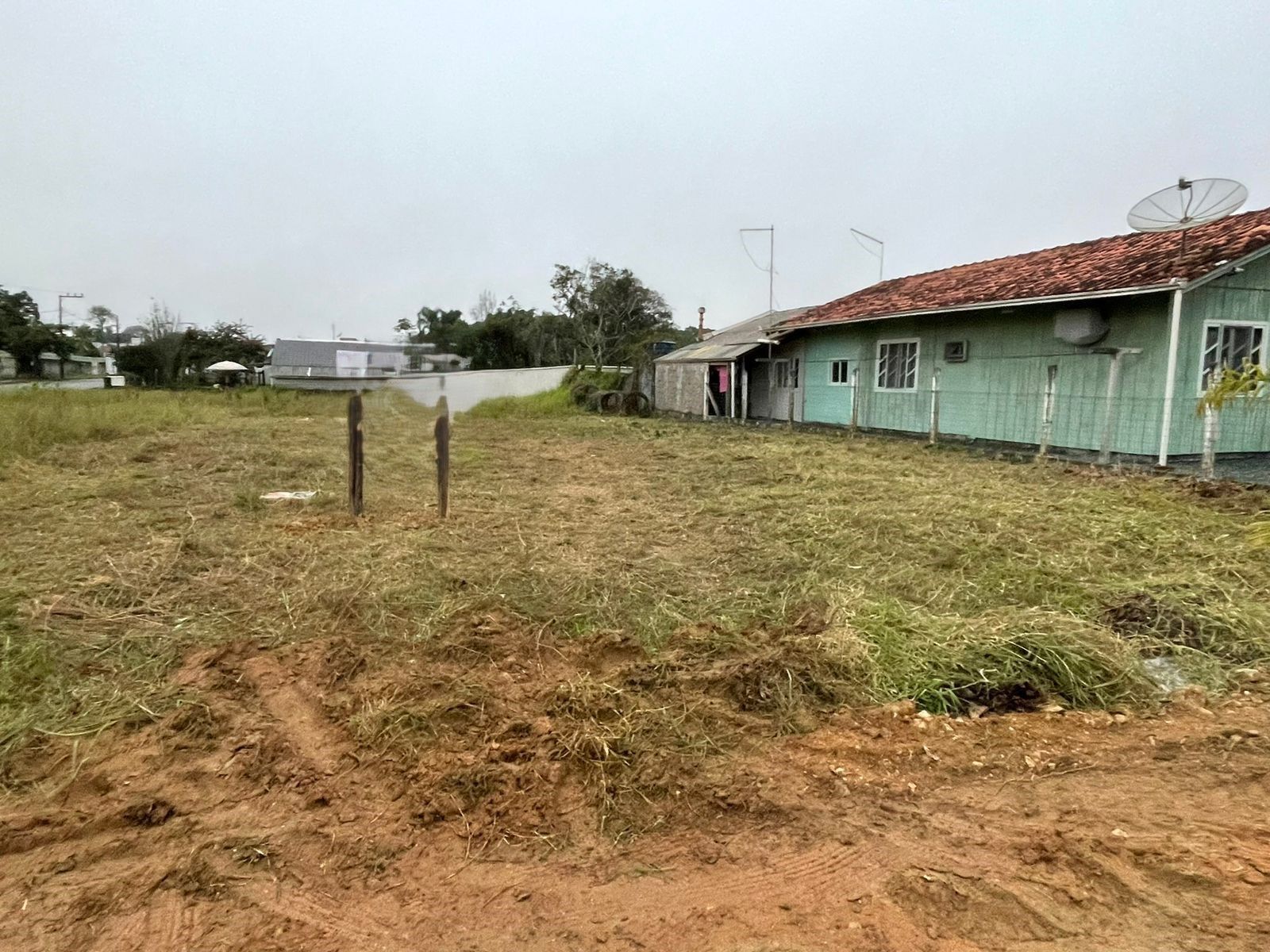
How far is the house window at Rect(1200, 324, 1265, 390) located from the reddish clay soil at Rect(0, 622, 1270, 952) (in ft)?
30.5

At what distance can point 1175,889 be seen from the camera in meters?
2.01

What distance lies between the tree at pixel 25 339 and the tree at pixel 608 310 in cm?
2572

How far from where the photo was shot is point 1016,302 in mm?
11859

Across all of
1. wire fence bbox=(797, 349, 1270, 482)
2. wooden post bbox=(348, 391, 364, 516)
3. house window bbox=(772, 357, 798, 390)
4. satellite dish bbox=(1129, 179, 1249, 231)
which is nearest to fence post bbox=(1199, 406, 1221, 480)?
wire fence bbox=(797, 349, 1270, 482)

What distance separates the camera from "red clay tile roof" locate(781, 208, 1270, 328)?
9938 mm

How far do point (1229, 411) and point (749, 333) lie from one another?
13.8m

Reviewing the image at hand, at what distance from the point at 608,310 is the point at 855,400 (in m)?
19.8

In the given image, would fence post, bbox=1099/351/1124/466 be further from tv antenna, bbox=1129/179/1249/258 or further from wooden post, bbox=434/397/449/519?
wooden post, bbox=434/397/449/519

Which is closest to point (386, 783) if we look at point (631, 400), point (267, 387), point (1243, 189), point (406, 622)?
point (406, 622)

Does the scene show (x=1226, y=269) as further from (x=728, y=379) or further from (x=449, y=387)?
(x=728, y=379)

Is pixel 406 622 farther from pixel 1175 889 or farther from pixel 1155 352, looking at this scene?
pixel 1155 352

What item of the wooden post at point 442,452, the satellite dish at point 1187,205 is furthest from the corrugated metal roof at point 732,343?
the wooden post at point 442,452

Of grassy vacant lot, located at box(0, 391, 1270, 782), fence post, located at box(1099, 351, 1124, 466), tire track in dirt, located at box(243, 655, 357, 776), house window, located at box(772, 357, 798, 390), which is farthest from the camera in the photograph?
house window, located at box(772, 357, 798, 390)

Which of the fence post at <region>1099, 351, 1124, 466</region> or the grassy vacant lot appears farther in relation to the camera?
the fence post at <region>1099, 351, 1124, 466</region>
